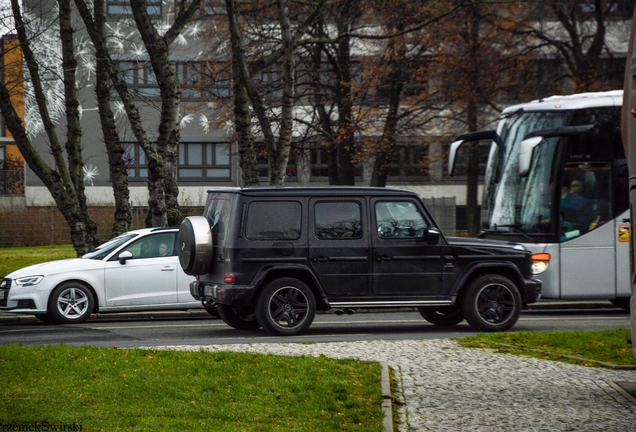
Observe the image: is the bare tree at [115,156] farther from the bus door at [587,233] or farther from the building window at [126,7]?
the bus door at [587,233]

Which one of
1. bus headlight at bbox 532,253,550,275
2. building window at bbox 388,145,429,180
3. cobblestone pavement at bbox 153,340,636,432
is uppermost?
building window at bbox 388,145,429,180

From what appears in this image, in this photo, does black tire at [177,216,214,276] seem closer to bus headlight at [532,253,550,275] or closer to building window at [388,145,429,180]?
bus headlight at [532,253,550,275]

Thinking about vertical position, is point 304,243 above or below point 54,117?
below

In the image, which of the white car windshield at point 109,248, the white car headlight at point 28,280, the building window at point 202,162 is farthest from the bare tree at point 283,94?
the building window at point 202,162

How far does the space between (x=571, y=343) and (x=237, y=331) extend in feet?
16.1

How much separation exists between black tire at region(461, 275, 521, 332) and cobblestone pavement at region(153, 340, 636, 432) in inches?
87.4

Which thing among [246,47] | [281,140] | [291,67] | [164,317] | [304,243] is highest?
[246,47]

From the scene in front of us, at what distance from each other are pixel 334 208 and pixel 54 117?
38.2 metres

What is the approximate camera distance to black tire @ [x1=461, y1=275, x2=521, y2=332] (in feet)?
46.6

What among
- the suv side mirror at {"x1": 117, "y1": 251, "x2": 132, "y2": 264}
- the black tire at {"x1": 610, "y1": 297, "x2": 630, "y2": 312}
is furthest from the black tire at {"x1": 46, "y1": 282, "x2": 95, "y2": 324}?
the black tire at {"x1": 610, "y1": 297, "x2": 630, "y2": 312}

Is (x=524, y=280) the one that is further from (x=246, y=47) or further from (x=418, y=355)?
(x=246, y=47)

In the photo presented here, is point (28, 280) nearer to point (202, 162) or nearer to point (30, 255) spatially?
point (30, 255)

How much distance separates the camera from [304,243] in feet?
45.3

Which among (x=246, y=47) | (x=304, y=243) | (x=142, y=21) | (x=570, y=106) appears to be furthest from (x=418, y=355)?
(x=246, y=47)
